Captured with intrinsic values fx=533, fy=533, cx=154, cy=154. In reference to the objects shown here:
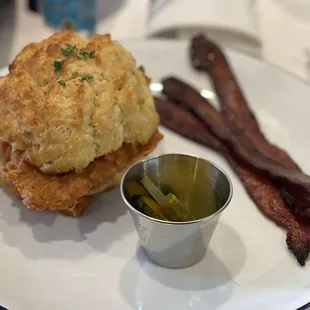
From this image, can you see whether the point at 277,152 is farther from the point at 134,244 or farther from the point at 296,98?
the point at 134,244

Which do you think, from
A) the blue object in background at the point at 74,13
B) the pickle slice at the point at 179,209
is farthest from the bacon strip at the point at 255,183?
the blue object in background at the point at 74,13

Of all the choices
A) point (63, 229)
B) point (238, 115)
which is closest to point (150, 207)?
point (63, 229)

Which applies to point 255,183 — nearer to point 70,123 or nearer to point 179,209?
point 179,209

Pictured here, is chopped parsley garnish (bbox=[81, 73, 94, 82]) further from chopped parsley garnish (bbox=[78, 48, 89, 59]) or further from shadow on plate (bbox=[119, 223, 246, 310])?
shadow on plate (bbox=[119, 223, 246, 310])

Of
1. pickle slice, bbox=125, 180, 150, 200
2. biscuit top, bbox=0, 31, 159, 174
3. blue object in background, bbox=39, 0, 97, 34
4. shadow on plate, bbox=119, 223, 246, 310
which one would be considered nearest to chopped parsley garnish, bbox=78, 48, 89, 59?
biscuit top, bbox=0, 31, 159, 174

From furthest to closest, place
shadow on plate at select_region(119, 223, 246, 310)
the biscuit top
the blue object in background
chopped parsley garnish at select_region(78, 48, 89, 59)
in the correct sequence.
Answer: the blue object in background → chopped parsley garnish at select_region(78, 48, 89, 59) → the biscuit top → shadow on plate at select_region(119, 223, 246, 310)

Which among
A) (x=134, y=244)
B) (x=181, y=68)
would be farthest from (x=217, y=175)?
(x=181, y=68)
